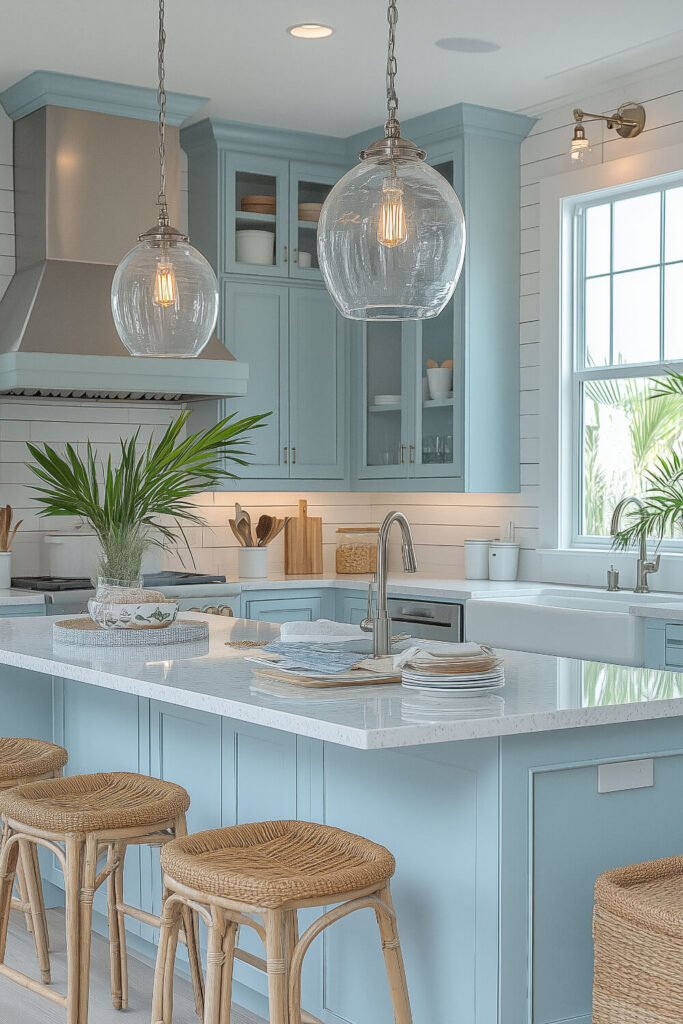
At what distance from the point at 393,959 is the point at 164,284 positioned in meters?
1.68

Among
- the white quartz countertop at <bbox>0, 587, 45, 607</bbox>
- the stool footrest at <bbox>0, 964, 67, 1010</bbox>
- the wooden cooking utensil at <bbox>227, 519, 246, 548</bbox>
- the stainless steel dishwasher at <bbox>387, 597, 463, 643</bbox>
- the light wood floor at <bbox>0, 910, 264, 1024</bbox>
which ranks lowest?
the light wood floor at <bbox>0, 910, 264, 1024</bbox>

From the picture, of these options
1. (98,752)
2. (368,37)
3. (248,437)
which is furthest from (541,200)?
(98,752)

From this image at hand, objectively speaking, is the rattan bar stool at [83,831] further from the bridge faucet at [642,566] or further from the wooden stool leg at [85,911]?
the bridge faucet at [642,566]

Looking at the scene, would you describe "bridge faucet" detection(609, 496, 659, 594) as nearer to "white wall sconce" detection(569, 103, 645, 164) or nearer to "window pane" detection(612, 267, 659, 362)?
"window pane" detection(612, 267, 659, 362)

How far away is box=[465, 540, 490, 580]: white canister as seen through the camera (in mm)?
5742

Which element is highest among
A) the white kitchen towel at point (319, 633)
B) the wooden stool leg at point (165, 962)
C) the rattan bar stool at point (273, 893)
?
the white kitchen towel at point (319, 633)

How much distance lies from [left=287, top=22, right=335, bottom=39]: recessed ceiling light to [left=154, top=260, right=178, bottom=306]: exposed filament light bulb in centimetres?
185

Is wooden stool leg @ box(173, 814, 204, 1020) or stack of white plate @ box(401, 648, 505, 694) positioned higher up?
stack of white plate @ box(401, 648, 505, 694)

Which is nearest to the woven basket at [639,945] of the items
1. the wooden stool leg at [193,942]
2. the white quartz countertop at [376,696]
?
the white quartz countertop at [376,696]

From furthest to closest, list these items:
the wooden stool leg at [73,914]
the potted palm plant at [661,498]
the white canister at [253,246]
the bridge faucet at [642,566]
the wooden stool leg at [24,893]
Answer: the white canister at [253,246]
the bridge faucet at [642,566]
the potted palm plant at [661,498]
the wooden stool leg at [24,893]
the wooden stool leg at [73,914]

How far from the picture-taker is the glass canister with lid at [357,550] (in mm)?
6074

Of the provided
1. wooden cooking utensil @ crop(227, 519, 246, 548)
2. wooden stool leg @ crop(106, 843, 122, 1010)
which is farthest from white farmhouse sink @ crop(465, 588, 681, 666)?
wooden stool leg @ crop(106, 843, 122, 1010)

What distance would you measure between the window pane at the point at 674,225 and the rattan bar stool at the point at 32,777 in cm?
325

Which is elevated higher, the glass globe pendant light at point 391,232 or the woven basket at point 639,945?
the glass globe pendant light at point 391,232
